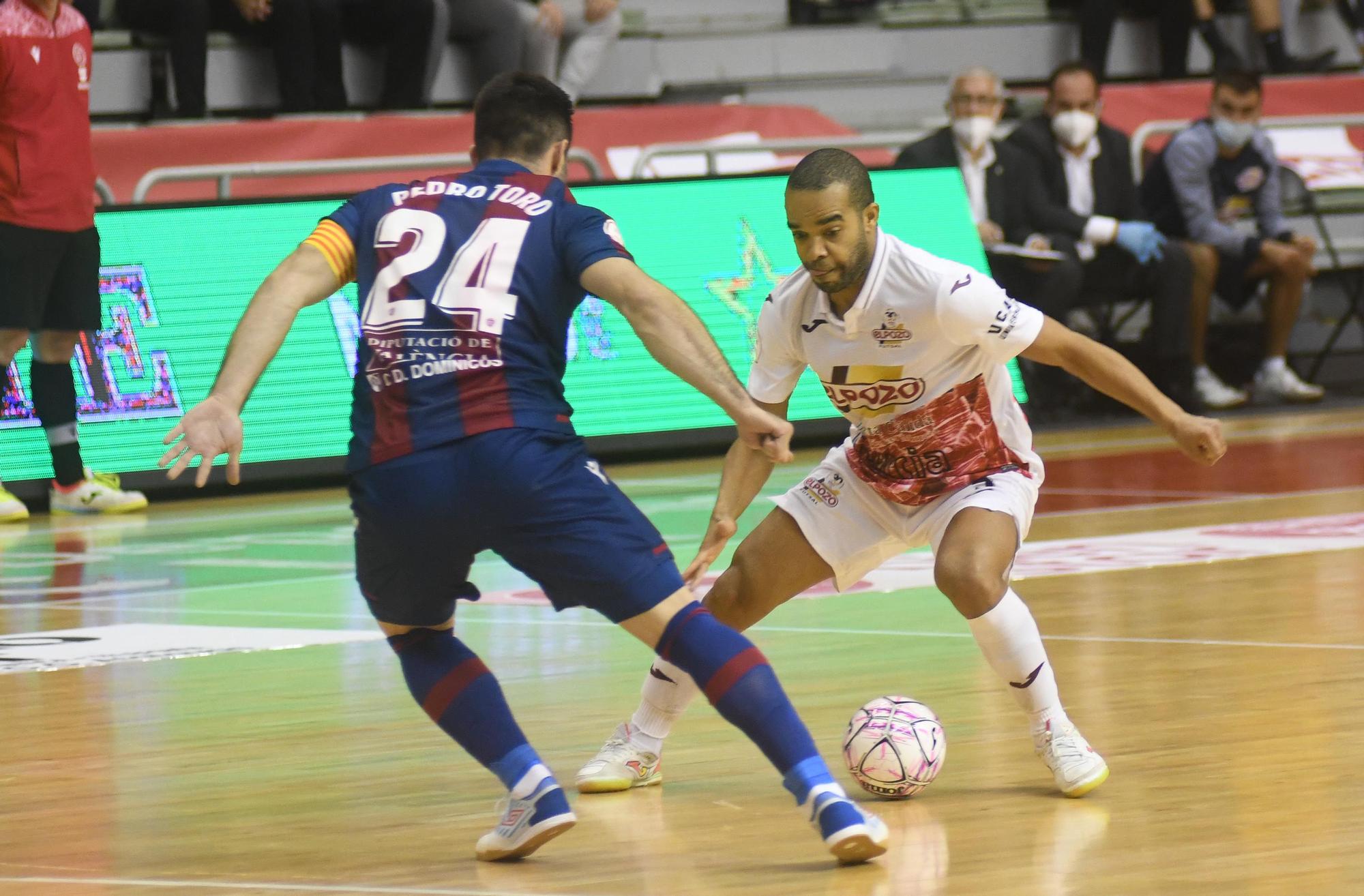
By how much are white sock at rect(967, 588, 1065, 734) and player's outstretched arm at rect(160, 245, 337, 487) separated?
5.41 feet

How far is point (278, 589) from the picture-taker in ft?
27.4

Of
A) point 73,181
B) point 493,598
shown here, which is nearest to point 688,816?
point 493,598

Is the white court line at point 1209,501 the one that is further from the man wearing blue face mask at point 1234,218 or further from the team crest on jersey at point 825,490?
the team crest on jersey at point 825,490

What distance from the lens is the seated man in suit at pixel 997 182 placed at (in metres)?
13.7

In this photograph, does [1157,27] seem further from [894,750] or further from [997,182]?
[894,750]

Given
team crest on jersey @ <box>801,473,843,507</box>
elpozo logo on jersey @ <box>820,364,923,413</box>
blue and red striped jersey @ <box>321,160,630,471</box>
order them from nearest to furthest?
1. blue and red striped jersey @ <box>321,160,630,471</box>
2. elpozo logo on jersey @ <box>820,364,923,413</box>
3. team crest on jersey @ <box>801,473,843,507</box>

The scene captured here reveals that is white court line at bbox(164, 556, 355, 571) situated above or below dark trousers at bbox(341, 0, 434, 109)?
below

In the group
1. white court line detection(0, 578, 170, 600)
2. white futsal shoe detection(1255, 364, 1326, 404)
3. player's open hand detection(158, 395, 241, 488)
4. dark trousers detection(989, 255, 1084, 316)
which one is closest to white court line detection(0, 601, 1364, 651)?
white court line detection(0, 578, 170, 600)

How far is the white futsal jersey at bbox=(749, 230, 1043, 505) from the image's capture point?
16.1 feet

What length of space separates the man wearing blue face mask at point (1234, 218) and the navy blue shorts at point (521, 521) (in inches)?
438

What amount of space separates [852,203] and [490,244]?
3.21ft

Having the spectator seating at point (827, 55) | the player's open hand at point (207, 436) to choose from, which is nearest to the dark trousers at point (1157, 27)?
the spectator seating at point (827, 55)

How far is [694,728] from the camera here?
5586 millimetres

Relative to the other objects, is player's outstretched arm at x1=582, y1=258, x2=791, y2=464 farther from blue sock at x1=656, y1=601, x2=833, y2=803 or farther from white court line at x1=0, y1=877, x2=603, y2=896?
white court line at x1=0, y1=877, x2=603, y2=896
